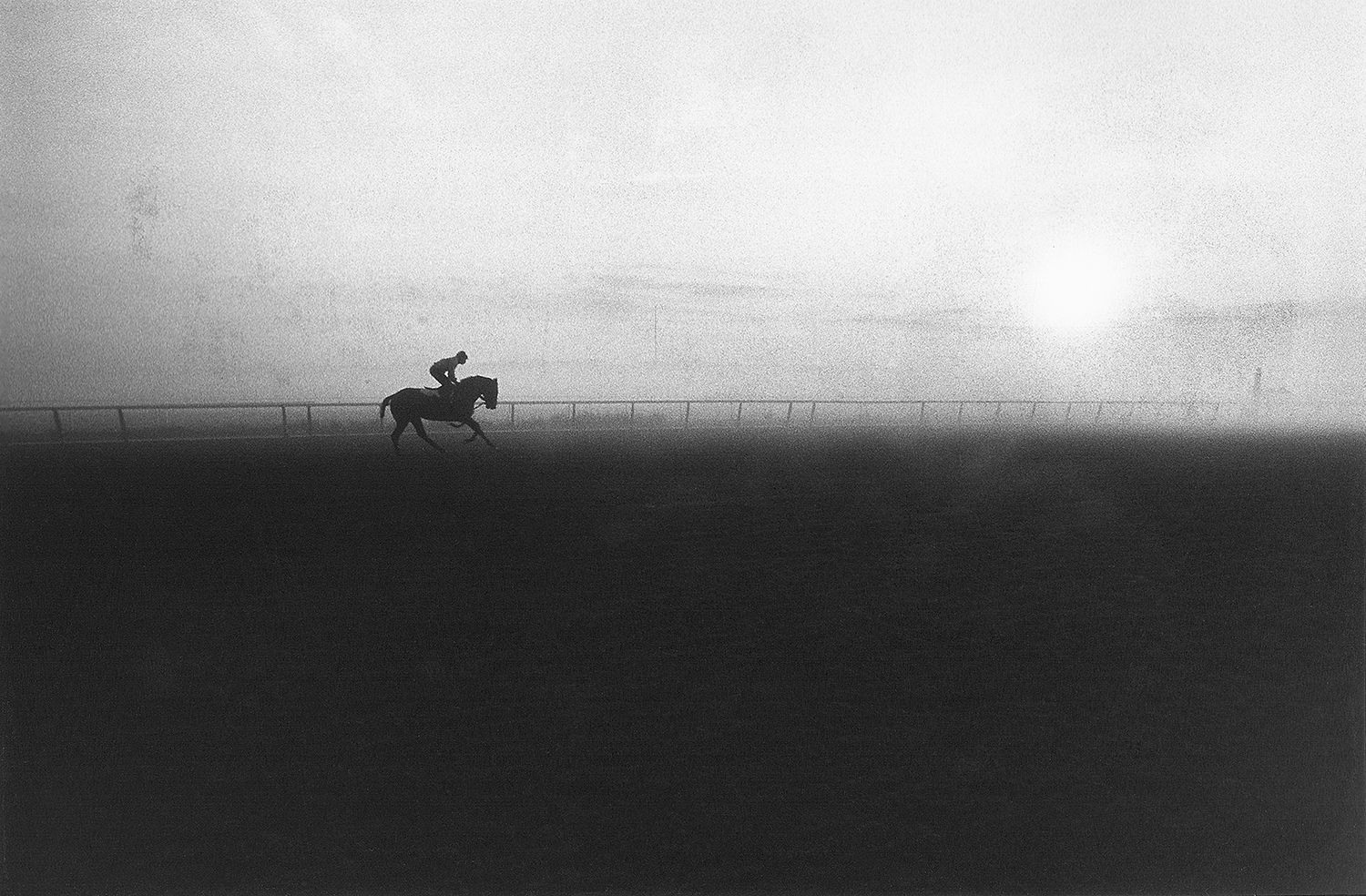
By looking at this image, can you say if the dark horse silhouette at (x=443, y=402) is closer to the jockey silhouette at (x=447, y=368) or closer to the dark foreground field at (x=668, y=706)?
the jockey silhouette at (x=447, y=368)

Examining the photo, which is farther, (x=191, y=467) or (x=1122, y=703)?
(x=191, y=467)

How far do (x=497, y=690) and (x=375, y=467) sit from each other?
11.2m

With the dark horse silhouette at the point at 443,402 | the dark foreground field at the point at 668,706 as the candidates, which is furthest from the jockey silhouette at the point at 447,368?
the dark foreground field at the point at 668,706

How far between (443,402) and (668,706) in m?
12.4

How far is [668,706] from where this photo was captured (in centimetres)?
449

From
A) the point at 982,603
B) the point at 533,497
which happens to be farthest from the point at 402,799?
the point at 533,497

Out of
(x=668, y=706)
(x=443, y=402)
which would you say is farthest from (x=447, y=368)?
(x=668, y=706)

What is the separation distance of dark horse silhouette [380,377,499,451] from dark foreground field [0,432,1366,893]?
20.7 feet

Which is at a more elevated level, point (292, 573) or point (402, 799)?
point (292, 573)

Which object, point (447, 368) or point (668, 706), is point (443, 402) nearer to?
point (447, 368)

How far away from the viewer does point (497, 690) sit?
4664 mm

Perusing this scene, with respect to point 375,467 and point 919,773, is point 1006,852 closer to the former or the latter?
point 919,773

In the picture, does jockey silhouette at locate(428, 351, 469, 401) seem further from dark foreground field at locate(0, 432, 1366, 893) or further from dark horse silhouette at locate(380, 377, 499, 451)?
dark foreground field at locate(0, 432, 1366, 893)

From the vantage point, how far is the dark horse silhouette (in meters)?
15.8
